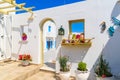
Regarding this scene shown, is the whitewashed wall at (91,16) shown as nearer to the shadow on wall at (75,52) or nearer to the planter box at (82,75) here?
the shadow on wall at (75,52)

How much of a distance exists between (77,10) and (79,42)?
4.25 feet

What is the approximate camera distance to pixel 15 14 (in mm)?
8734

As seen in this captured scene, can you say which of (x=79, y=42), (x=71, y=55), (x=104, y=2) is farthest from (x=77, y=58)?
(x=104, y=2)

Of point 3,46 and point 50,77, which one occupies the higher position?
point 3,46

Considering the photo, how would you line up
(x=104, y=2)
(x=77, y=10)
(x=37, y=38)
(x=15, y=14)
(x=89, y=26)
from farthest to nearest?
1. (x=15, y=14)
2. (x=37, y=38)
3. (x=77, y=10)
4. (x=89, y=26)
5. (x=104, y=2)

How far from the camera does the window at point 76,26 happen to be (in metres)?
6.05

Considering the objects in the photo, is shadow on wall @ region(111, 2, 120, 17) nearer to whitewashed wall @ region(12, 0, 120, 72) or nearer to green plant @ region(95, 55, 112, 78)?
whitewashed wall @ region(12, 0, 120, 72)

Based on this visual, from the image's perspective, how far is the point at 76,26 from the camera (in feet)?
20.2

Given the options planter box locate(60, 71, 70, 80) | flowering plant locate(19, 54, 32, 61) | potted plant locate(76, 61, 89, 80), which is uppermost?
flowering plant locate(19, 54, 32, 61)

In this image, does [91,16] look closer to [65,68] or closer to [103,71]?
[103,71]

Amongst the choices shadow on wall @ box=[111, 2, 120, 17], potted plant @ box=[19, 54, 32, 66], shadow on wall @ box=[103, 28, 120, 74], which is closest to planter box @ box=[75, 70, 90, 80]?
shadow on wall @ box=[103, 28, 120, 74]

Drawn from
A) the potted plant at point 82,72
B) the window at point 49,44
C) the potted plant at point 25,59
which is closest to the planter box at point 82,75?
the potted plant at point 82,72

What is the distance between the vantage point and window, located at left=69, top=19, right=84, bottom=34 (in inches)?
238

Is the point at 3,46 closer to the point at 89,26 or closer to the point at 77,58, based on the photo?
the point at 77,58
